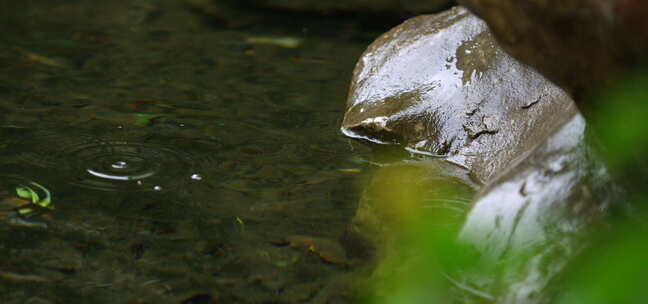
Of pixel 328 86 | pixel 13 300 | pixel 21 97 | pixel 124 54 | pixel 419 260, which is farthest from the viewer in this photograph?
pixel 124 54

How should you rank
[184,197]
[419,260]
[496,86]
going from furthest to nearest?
[496,86]
[184,197]
[419,260]

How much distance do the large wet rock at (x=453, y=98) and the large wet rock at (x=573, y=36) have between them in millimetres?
1592

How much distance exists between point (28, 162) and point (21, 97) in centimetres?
100

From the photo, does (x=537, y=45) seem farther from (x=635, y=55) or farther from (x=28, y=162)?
(x=28, y=162)

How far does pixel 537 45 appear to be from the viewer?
175 cm

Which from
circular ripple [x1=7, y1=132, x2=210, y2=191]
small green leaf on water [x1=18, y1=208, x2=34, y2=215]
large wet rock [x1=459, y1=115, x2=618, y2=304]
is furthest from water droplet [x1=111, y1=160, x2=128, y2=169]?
large wet rock [x1=459, y1=115, x2=618, y2=304]

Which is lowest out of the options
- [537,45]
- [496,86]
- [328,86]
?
[328,86]

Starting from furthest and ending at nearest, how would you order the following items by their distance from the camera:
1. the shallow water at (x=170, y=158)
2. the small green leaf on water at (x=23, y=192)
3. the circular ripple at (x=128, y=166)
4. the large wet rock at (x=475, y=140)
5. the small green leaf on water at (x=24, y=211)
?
the circular ripple at (x=128, y=166) → the small green leaf on water at (x=23, y=192) → the small green leaf on water at (x=24, y=211) → the shallow water at (x=170, y=158) → the large wet rock at (x=475, y=140)

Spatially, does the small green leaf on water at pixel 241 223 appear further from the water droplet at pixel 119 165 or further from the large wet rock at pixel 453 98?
the large wet rock at pixel 453 98

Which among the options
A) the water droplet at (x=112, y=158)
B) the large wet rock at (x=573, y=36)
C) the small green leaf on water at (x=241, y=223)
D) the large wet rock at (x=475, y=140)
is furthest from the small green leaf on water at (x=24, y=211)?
the large wet rock at (x=573, y=36)

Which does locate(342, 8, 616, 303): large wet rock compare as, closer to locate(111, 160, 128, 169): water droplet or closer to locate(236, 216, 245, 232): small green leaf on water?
locate(236, 216, 245, 232): small green leaf on water

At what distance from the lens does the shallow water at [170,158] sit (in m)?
2.53

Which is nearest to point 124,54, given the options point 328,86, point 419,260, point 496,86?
point 328,86

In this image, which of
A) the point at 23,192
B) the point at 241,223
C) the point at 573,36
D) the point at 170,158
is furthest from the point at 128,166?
the point at 573,36
